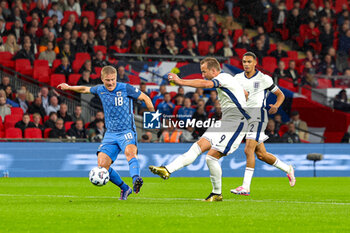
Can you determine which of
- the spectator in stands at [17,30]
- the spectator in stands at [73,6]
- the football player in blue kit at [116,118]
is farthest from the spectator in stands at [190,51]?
the football player in blue kit at [116,118]

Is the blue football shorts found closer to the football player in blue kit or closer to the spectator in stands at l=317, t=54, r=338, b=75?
the football player in blue kit

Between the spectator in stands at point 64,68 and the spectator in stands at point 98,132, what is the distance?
2.84 meters

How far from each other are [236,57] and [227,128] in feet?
42.8

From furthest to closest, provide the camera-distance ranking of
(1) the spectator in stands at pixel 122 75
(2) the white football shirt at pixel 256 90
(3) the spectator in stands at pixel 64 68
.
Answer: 1. (3) the spectator in stands at pixel 64 68
2. (1) the spectator in stands at pixel 122 75
3. (2) the white football shirt at pixel 256 90

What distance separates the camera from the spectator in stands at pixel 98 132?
1869cm

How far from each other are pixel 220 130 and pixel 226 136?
0.14 metres

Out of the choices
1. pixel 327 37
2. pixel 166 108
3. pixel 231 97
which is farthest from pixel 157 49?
pixel 231 97

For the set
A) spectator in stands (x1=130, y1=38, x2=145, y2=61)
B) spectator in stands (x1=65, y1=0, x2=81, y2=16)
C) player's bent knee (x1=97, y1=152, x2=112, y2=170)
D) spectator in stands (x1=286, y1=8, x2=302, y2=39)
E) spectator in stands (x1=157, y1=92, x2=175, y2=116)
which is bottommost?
spectator in stands (x1=157, y1=92, x2=175, y2=116)

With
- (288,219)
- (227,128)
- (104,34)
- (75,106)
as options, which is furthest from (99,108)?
(288,219)

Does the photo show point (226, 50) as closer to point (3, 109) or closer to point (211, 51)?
point (211, 51)

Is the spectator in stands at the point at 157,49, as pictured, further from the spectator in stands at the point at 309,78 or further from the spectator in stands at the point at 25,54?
the spectator in stands at the point at 309,78

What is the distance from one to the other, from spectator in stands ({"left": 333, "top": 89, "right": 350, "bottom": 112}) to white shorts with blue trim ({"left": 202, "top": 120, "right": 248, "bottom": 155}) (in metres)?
11.4

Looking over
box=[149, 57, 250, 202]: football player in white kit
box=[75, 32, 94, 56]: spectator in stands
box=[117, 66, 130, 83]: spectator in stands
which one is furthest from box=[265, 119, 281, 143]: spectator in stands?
box=[149, 57, 250, 202]: football player in white kit

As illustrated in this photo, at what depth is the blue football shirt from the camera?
10344 millimetres
